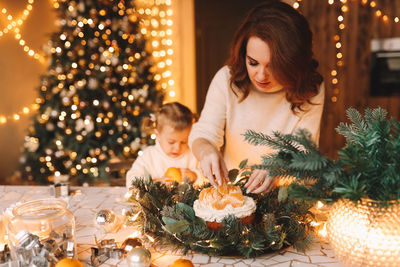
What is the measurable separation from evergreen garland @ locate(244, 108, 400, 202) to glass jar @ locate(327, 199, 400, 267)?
1.1 inches

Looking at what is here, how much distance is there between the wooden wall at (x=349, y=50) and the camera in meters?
5.02

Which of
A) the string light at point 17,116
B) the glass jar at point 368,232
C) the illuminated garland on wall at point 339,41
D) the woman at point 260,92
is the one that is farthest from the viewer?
the illuminated garland on wall at point 339,41

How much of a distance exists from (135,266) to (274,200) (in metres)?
0.54

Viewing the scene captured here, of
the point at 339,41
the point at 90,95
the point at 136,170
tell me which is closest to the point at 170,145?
the point at 136,170

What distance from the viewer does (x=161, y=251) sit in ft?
3.74

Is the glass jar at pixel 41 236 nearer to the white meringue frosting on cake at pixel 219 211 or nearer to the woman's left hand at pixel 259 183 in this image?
the white meringue frosting on cake at pixel 219 211

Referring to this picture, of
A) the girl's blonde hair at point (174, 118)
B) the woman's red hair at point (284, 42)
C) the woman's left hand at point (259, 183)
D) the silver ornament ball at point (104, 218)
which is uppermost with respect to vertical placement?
the woman's red hair at point (284, 42)

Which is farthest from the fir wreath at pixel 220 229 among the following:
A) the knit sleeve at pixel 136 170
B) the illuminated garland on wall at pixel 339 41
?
the illuminated garland on wall at pixel 339 41

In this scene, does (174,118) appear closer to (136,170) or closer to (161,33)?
(136,170)

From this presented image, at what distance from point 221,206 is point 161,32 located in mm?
4528

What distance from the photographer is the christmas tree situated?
402 centimetres

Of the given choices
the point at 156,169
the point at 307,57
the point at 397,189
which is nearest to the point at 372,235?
the point at 397,189

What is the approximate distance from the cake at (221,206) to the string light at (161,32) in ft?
13.1

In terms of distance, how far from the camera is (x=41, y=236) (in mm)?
1027
